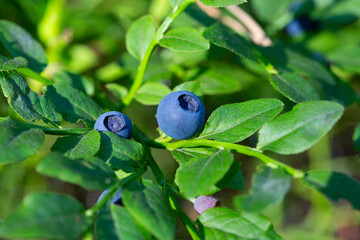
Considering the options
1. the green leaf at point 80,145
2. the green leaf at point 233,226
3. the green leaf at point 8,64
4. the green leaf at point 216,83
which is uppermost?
the green leaf at point 8,64

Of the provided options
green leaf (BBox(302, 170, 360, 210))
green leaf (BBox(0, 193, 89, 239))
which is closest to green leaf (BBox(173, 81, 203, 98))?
green leaf (BBox(302, 170, 360, 210))

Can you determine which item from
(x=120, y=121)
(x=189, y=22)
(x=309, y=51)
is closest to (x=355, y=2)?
(x=309, y=51)

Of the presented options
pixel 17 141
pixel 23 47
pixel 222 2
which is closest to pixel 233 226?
pixel 17 141

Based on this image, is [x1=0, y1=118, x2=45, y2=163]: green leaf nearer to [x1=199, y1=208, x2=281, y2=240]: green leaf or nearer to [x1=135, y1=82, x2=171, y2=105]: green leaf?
[x1=199, y1=208, x2=281, y2=240]: green leaf

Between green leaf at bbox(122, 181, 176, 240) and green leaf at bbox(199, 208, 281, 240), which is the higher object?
green leaf at bbox(122, 181, 176, 240)

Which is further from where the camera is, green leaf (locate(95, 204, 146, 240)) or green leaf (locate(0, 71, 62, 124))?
green leaf (locate(0, 71, 62, 124))

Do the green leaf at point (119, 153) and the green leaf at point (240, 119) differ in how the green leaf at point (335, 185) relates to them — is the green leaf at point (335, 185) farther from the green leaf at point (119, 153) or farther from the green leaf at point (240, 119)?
the green leaf at point (119, 153)

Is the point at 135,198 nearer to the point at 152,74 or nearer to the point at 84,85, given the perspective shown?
the point at 84,85

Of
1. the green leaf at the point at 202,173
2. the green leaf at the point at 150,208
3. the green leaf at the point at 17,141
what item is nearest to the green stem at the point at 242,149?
the green leaf at the point at 202,173
